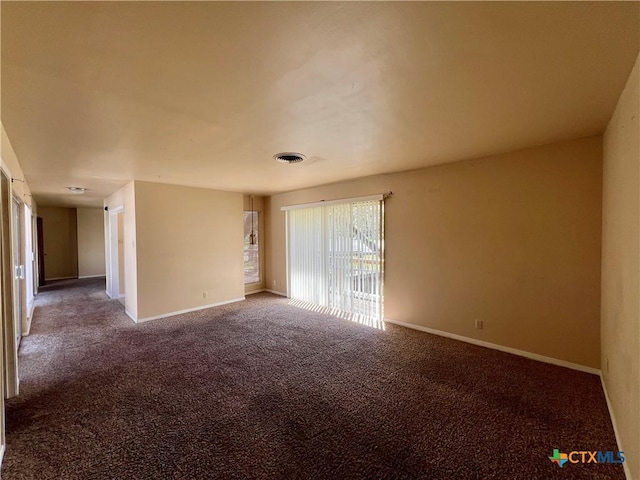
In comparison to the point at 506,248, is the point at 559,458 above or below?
below

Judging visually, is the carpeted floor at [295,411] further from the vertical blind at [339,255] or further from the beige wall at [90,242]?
the beige wall at [90,242]

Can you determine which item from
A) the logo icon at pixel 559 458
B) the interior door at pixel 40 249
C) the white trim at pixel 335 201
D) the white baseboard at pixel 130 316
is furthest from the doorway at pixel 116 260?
the logo icon at pixel 559 458

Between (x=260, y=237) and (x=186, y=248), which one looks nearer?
(x=186, y=248)

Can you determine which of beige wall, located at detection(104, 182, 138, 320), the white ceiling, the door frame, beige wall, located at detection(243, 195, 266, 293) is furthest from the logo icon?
the door frame

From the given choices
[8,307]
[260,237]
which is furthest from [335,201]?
[8,307]

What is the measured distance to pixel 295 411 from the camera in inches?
88.7

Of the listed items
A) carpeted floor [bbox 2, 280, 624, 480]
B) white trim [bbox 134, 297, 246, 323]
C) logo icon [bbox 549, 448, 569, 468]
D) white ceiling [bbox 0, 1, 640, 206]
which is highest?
white ceiling [bbox 0, 1, 640, 206]

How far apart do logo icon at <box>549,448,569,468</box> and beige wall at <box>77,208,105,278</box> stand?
11.6m

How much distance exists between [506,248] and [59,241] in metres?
11.8

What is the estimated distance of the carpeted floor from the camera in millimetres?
1733

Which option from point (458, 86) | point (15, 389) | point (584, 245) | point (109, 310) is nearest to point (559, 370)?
point (584, 245)

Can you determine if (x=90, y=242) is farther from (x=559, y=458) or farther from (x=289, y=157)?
(x=559, y=458)

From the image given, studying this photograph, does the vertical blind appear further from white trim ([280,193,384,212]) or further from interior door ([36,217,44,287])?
interior door ([36,217,44,287])

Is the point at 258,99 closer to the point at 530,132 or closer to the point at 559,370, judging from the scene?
the point at 530,132
